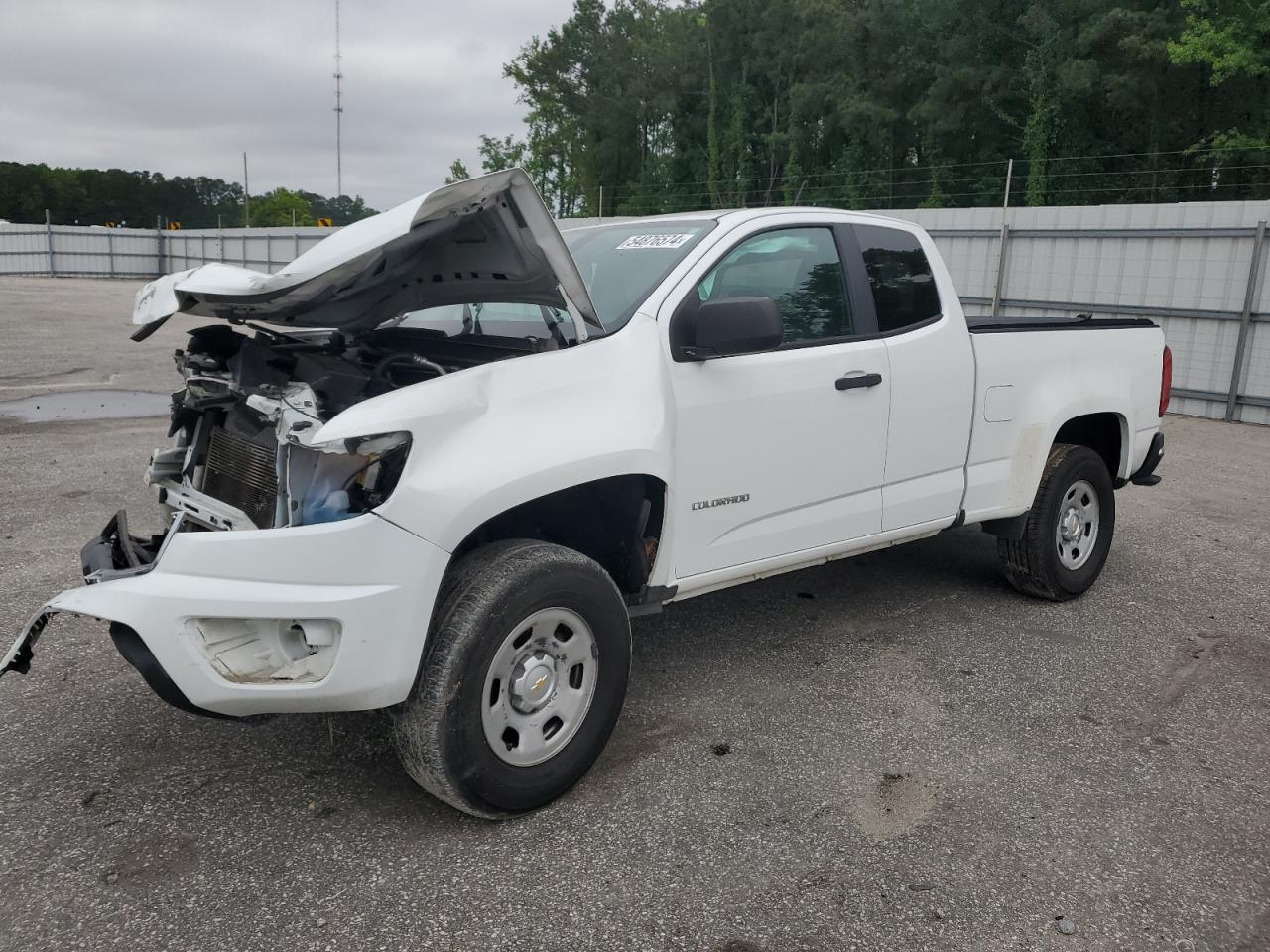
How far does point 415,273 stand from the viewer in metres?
3.23

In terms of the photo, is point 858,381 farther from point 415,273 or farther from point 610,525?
point 415,273

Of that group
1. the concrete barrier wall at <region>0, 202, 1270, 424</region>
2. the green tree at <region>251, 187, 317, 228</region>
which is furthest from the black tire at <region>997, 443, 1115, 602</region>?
the green tree at <region>251, 187, 317, 228</region>

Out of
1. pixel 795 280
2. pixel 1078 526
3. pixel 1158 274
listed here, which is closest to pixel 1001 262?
pixel 1158 274

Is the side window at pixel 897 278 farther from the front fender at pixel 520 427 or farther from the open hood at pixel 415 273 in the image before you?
the open hood at pixel 415 273

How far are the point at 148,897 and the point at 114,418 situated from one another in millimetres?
8233

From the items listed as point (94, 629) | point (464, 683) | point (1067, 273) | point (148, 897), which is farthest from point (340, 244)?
point (1067, 273)

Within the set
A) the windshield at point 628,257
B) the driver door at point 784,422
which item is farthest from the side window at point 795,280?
the windshield at point 628,257

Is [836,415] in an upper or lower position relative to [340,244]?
lower

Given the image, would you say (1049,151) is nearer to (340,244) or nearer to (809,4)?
(809,4)

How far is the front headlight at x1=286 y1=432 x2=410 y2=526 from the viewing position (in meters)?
2.78

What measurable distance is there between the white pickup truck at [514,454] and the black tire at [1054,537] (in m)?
0.42

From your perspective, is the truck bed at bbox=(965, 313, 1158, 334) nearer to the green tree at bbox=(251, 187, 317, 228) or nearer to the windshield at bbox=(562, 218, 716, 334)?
the windshield at bbox=(562, 218, 716, 334)

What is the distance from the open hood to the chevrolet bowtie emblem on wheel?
0.73 meters

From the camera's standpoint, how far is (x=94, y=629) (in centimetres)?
450
